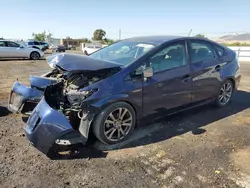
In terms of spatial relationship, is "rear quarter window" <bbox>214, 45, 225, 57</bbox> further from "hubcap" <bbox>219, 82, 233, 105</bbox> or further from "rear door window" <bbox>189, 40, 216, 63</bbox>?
"hubcap" <bbox>219, 82, 233, 105</bbox>

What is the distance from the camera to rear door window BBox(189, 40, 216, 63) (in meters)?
5.03

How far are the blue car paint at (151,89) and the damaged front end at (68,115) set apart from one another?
0.01 metres

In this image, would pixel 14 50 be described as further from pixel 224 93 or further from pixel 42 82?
pixel 224 93

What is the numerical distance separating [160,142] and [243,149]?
124cm

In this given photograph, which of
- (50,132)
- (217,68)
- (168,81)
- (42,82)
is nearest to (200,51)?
(217,68)

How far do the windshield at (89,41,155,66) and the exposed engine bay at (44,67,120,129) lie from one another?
0.51 m

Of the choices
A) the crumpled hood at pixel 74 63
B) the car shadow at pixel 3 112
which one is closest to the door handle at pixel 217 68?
the crumpled hood at pixel 74 63

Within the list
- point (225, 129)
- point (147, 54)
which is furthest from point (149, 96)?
point (225, 129)

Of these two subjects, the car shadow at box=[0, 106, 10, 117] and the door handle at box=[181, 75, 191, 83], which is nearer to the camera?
the door handle at box=[181, 75, 191, 83]

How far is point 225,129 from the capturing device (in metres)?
4.76

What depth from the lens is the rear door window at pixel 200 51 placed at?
5031 millimetres

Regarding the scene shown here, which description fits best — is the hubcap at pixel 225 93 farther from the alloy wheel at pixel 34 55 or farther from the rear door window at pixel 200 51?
the alloy wheel at pixel 34 55

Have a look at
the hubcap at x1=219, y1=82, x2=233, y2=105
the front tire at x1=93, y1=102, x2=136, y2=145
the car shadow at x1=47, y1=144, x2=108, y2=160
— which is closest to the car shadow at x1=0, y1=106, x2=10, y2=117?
the car shadow at x1=47, y1=144, x2=108, y2=160

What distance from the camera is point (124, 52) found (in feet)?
15.9
